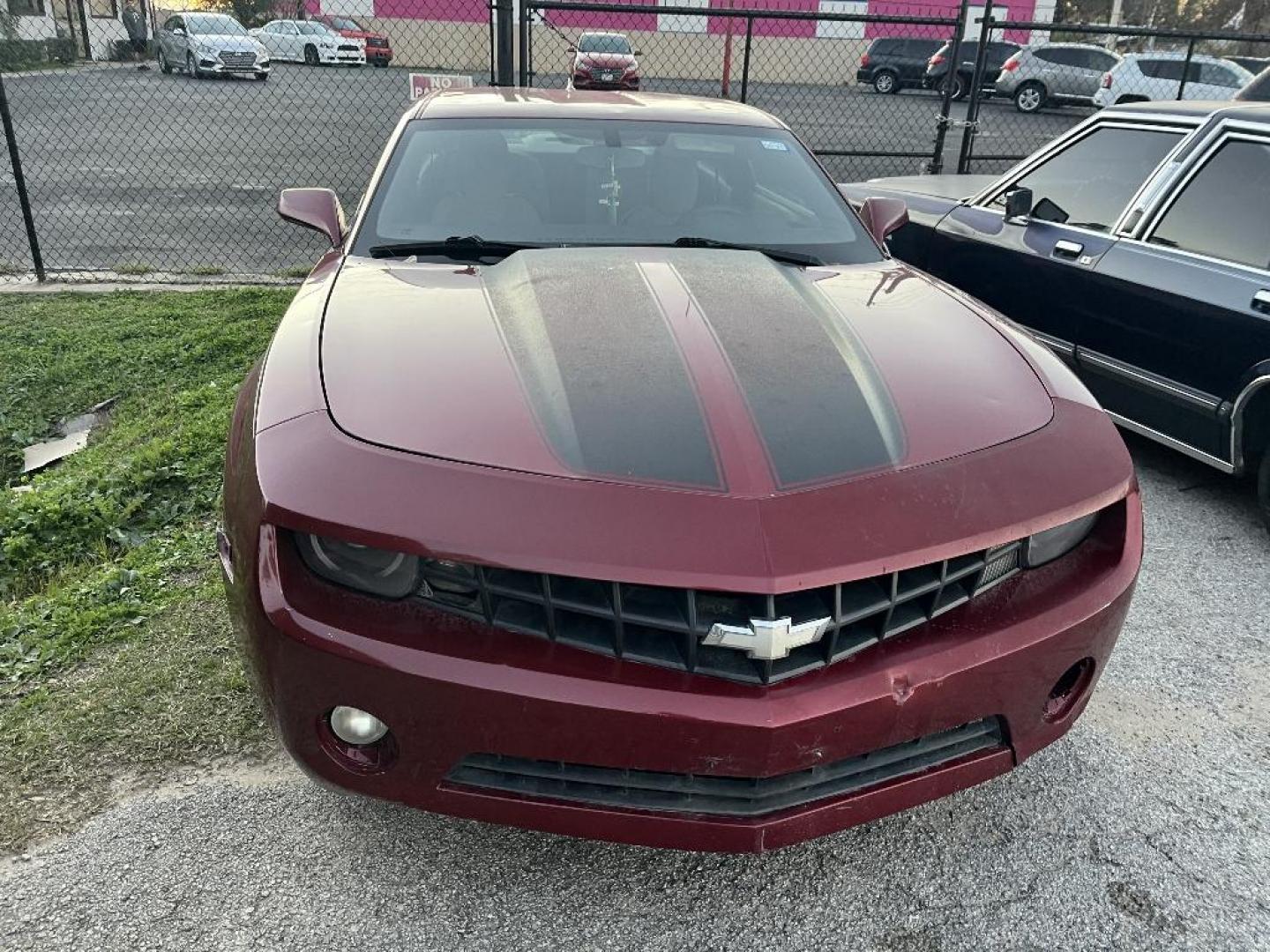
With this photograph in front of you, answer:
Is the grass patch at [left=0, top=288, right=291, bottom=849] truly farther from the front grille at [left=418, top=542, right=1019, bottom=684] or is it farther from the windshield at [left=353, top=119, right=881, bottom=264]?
the windshield at [left=353, top=119, right=881, bottom=264]

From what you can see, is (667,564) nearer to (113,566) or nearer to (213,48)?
(113,566)

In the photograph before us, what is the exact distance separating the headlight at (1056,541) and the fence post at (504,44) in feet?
20.4

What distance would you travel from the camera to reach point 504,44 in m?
7.27

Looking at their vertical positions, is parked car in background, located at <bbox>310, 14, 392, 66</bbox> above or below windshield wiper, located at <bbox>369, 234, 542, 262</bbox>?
below

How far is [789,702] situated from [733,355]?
804mm

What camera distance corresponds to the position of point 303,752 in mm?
1854

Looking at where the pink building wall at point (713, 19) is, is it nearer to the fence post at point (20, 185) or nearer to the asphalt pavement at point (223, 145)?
the asphalt pavement at point (223, 145)

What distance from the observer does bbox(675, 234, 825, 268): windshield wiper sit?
9.99ft

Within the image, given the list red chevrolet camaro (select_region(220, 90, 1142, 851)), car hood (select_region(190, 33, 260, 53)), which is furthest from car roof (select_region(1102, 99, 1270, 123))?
car hood (select_region(190, 33, 260, 53))

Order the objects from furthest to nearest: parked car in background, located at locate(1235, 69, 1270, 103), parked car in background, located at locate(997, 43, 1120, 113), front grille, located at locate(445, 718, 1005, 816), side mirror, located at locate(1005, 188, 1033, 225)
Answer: parked car in background, located at locate(997, 43, 1120, 113), parked car in background, located at locate(1235, 69, 1270, 103), side mirror, located at locate(1005, 188, 1033, 225), front grille, located at locate(445, 718, 1005, 816)

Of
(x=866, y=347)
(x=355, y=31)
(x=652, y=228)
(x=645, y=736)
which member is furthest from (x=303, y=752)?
(x=355, y=31)

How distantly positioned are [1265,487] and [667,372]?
276cm

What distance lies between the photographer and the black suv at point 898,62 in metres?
29.2

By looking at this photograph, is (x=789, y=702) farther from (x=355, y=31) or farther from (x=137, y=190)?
(x=355, y=31)
